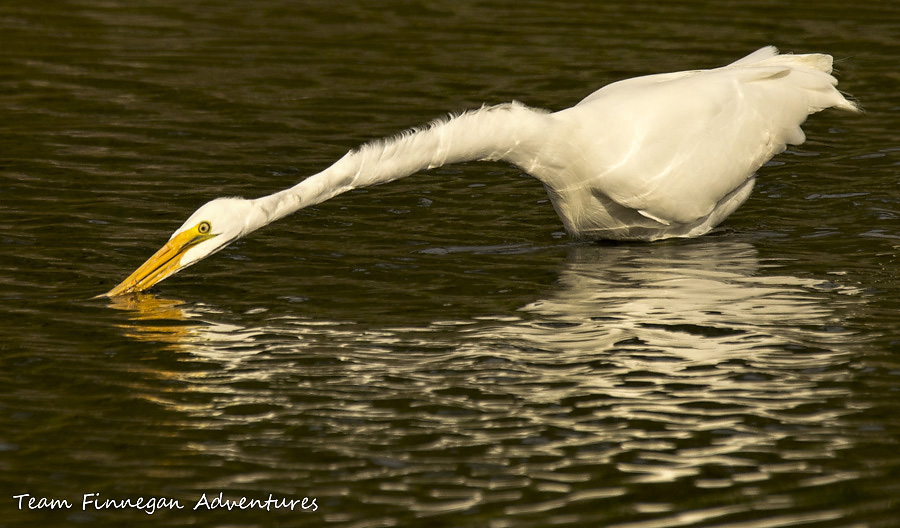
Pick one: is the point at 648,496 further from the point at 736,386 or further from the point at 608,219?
the point at 608,219

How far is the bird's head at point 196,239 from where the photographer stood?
931 centimetres

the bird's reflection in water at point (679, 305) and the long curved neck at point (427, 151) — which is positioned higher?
the long curved neck at point (427, 151)

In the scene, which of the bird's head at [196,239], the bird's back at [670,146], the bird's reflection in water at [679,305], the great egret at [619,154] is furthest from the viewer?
the bird's back at [670,146]

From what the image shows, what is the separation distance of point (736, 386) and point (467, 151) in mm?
3257

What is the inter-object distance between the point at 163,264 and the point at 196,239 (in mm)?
306

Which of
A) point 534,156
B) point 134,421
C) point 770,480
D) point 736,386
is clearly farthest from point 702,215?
point 134,421

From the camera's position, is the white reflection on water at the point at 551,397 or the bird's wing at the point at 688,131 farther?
the bird's wing at the point at 688,131

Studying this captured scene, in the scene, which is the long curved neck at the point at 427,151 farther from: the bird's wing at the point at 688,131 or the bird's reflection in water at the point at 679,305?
the bird's reflection in water at the point at 679,305

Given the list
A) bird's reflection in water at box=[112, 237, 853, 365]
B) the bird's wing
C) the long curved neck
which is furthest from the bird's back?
bird's reflection in water at box=[112, 237, 853, 365]

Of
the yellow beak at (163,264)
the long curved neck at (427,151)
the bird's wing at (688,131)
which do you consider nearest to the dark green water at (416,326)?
the yellow beak at (163,264)

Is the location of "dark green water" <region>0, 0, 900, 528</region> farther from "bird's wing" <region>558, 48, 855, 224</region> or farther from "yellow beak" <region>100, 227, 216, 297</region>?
"bird's wing" <region>558, 48, 855, 224</region>

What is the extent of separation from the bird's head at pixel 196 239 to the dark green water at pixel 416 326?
265mm

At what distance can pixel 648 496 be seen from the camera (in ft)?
20.5

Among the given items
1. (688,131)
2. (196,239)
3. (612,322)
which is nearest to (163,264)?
(196,239)
